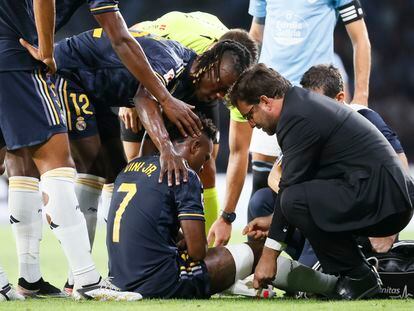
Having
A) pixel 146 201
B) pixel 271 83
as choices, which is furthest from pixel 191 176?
pixel 271 83

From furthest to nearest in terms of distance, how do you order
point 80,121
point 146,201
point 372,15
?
1. point 372,15
2. point 80,121
3. point 146,201

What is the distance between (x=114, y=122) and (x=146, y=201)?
3.60 ft

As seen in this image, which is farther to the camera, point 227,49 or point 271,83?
point 227,49

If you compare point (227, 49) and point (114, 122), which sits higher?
point (227, 49)

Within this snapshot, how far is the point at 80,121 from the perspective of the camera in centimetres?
520

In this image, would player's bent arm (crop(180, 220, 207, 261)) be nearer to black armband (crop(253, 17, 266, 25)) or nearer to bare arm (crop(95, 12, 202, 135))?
bare arm (crop(95, 12, 202, 135))

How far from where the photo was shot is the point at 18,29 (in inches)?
184

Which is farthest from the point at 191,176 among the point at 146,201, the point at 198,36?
the point at 198,36

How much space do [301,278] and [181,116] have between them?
983 millimetres

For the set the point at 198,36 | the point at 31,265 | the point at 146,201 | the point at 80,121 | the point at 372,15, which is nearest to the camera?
the point at 146,201

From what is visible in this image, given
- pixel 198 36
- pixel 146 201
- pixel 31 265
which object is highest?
pixel 198 36

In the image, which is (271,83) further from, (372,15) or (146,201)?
(372,15)

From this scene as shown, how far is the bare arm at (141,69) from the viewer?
15.3 ft

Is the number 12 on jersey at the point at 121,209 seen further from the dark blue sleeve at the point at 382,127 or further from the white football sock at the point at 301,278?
the dark blue sleeve at the point at 382,127
